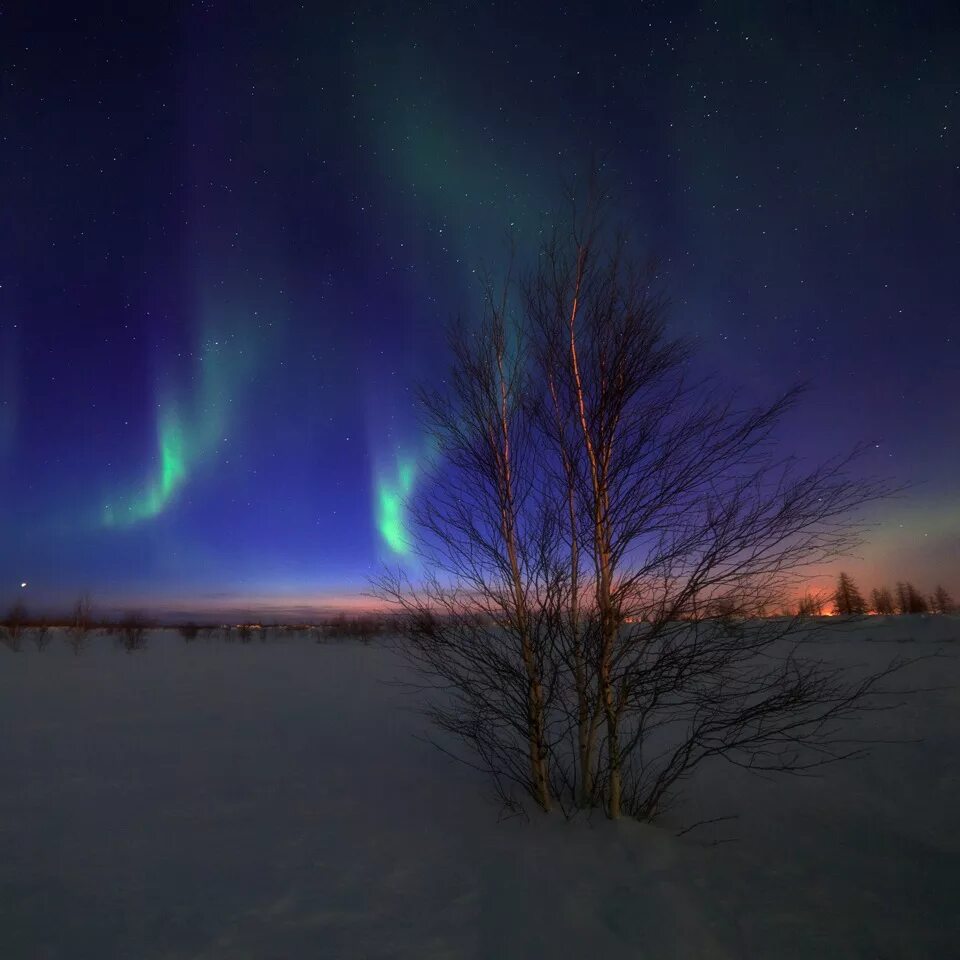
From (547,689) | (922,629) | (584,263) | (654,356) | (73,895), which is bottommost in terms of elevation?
(922,629)

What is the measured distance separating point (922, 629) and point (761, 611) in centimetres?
3599

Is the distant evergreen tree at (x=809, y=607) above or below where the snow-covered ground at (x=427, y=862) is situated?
above

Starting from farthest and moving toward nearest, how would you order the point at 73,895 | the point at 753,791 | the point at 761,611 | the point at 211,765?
the point at 211,765 < the point at 753,791 < the point at 761,611 < the point at 73,895

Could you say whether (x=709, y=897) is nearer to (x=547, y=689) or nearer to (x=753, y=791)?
(x=547, y=689)

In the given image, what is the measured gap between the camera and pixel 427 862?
4.50m

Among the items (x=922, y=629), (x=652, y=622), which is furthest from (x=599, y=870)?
(x=922, y=629)

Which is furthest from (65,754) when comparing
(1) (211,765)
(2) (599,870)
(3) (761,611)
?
(3) (761,611)

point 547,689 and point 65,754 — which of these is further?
point 65,754

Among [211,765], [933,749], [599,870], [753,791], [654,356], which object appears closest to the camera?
[599,870]

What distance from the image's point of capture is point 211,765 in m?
7.52

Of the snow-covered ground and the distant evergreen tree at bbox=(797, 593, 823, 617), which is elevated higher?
the distant evergreen tree at bbox=(797, 593, 823, 617)

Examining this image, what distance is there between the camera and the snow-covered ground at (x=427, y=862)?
135 inches

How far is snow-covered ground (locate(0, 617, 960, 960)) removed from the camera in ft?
11.3

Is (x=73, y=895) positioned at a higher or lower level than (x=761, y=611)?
lower
